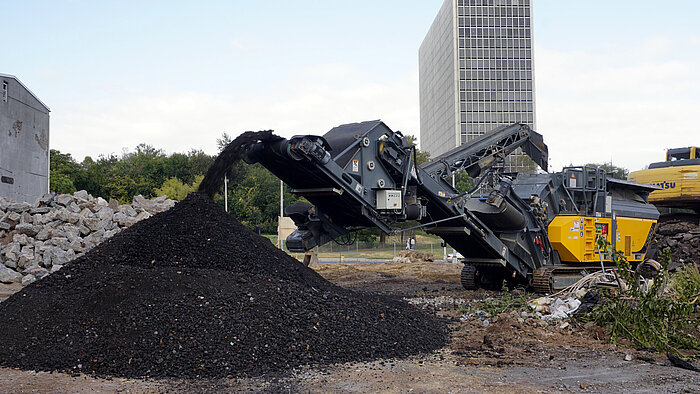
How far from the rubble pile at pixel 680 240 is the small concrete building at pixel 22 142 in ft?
58.4

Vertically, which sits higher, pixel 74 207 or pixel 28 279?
pixel 74 207

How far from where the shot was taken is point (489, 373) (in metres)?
6.16

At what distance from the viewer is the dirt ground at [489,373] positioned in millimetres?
5574

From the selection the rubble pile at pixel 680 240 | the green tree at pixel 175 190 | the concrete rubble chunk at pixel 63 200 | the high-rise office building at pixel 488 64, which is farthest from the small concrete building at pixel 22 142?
the high-rise office building at pixel 488 64

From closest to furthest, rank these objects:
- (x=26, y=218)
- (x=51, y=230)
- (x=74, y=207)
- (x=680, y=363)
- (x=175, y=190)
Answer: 1. (x=680, y=363)
2. (x=51, y=230)
3. (x=26, y=218)
4. (x=74, y=207)
5. (x=175, y=190)

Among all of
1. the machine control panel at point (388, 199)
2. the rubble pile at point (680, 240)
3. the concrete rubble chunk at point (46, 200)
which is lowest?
the rubble pile at point (680, 240)

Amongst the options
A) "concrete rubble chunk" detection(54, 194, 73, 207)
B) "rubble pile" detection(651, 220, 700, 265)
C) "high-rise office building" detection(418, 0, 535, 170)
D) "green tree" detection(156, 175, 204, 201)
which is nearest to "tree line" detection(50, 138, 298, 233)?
"green tree" detection(156, 175, 204, 201)

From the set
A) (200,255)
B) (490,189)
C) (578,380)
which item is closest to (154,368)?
(200,255)

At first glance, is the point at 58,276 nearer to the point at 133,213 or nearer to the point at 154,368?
the point at 154,368

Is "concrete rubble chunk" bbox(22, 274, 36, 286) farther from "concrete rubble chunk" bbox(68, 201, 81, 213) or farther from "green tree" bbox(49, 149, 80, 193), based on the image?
"green tree" bbox(49, 149, 80, 193)

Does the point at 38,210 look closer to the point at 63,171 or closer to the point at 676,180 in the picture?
the point at 676,180

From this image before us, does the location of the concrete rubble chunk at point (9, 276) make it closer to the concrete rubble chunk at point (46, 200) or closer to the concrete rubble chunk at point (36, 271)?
the concrete rubble chunk at point (36, 271)

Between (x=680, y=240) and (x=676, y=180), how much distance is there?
170 cm

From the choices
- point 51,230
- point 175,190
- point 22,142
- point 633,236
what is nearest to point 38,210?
point 51,230
